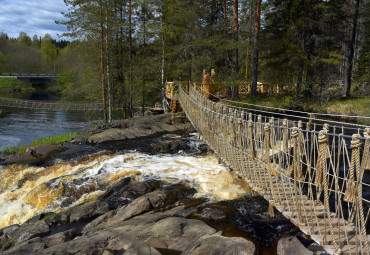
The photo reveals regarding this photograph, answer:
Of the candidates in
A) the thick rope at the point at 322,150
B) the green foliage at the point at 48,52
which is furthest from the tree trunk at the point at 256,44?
the green foliage at the point at 48,52

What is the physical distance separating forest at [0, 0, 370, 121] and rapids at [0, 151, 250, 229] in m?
7.02

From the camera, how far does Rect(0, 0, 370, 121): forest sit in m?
14.8

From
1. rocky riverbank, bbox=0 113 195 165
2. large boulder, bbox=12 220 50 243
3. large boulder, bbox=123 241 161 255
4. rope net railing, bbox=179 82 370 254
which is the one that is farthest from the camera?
rocky riverbank, bbox=0 113 195 165

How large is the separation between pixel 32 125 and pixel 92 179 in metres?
13.8

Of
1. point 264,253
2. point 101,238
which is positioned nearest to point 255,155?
point 264,253

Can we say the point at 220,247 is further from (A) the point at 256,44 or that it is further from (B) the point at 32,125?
(B) the point at 32,125

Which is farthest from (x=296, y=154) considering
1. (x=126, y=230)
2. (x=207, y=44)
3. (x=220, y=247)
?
(x=207, y=44)

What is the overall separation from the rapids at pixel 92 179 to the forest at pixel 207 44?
23.0 feet

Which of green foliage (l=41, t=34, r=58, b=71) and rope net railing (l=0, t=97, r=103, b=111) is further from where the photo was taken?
green foliage (l=41, t=34, r=58, b=71)

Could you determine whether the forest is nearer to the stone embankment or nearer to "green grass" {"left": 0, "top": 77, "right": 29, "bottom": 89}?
the stone embankment

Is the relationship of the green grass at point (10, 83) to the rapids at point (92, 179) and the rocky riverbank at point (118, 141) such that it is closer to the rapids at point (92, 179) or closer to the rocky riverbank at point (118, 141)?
the rocky riverbank at point (118, 141)

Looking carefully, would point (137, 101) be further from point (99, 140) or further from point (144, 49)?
point (99, 140)

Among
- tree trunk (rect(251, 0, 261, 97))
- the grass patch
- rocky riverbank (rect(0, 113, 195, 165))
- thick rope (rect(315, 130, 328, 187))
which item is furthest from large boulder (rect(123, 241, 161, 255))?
the grass patch

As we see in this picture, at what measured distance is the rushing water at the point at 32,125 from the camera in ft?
49.3
